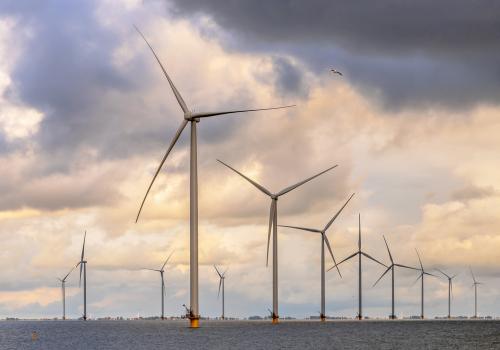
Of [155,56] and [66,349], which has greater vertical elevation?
[155,56]

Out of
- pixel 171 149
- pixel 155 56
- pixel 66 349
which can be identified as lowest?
pixel 66 349

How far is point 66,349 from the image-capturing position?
13838 cm

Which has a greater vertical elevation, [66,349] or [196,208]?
[196,208]

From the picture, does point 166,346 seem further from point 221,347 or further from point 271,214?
point 271,214

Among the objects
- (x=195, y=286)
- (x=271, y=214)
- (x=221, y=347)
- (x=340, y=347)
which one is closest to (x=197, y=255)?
(x=195, y=286)

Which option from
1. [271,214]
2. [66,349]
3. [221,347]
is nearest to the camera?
[221,347]

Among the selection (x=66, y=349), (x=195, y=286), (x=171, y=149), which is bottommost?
(x=66, y=349)

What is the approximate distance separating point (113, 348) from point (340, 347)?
3359 cm

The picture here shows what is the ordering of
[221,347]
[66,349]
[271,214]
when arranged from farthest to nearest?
[271,214] → [66,349] → [221,347]

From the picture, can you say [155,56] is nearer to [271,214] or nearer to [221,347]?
[221,347]

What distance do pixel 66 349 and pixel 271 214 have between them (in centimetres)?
6097

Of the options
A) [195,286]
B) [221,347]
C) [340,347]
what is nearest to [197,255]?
[195,286]

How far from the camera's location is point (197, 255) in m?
130

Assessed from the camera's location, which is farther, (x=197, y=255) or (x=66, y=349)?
(x=66, y=349)
